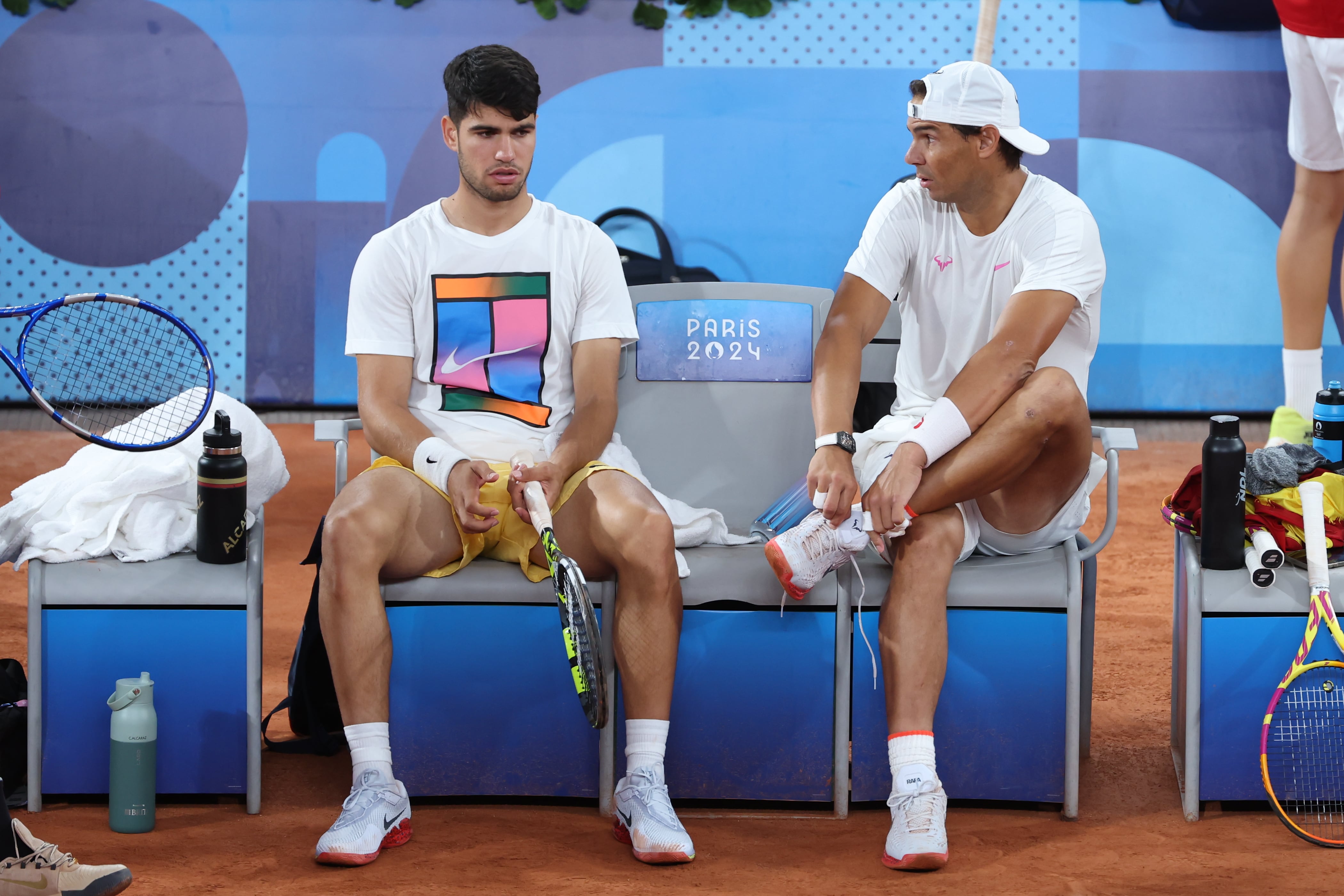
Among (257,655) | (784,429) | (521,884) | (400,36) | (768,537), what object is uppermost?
(400,36)

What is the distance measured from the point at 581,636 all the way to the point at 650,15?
15.7 feet

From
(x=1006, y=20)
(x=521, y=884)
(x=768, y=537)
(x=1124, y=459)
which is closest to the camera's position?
(x=521, y=884)

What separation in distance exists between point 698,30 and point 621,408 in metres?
3.97

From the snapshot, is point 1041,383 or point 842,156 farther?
point 842,156

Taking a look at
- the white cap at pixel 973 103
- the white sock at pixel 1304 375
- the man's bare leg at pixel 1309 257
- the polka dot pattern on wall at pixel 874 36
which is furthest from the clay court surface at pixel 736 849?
the polka dot pattern on wall at pixel 874 36

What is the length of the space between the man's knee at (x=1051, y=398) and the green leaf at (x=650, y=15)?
14.5 ft

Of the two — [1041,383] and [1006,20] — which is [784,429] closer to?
[1041,383]

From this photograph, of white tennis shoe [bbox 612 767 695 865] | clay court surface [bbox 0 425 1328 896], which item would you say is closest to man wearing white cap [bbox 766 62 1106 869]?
clay court surface [bbox 0 425 1328 896]

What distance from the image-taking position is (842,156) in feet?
21.6

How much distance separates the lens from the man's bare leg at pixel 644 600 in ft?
8.13

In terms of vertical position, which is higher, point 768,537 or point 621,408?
point 621,408

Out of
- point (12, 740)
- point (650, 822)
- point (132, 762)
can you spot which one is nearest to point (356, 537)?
point (132, 762)

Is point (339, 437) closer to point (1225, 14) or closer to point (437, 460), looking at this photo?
point (437, 460)

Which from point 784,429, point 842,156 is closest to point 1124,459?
point 842,156
